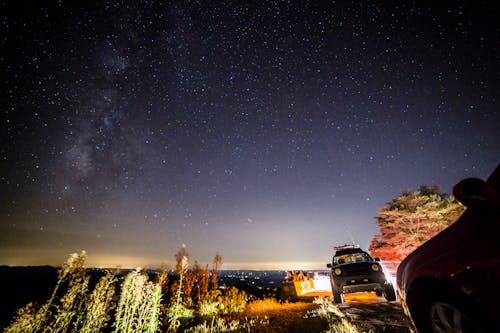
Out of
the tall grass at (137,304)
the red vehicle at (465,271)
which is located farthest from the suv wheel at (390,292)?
the tall grass at (137,304)

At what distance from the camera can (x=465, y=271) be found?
1765mm

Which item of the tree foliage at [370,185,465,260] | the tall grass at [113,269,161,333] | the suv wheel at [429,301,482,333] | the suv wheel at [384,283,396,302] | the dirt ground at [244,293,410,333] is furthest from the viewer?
the tree foliage at [370,185,465,260]

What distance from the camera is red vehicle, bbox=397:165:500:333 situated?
1.59m

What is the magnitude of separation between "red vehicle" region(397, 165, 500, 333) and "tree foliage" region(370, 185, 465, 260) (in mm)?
16217

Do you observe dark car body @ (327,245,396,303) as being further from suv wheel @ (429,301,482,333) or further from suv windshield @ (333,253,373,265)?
suv wheel @ (429,301,482,333)

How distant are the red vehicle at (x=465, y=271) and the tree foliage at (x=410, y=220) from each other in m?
16.2

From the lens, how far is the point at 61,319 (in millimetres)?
5496

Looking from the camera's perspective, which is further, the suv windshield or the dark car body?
the suv windshield

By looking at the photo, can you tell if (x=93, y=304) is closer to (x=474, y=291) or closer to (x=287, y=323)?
(x=287, y=323)

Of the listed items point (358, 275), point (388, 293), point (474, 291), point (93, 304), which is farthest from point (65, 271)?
point (388, 293)

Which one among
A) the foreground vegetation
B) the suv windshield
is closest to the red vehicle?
the foreground vegetation

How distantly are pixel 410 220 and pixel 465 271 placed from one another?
17774mm

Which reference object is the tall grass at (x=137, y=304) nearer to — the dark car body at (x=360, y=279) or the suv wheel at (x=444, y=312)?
the dark car body at (x=360, y=279)

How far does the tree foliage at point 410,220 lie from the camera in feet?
49.6
